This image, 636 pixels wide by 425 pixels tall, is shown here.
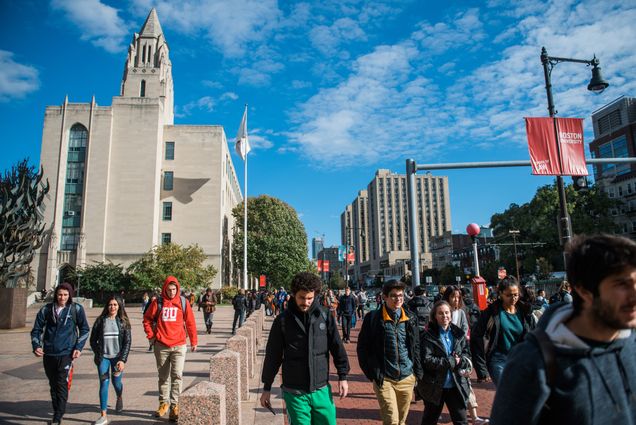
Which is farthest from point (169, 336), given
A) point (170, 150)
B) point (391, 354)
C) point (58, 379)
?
point (170, 150)

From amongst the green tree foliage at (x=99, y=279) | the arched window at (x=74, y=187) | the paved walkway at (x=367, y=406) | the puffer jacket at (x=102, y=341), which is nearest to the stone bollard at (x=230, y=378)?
the puffer jacket at (x=102, y=341)

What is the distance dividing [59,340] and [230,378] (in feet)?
8.44

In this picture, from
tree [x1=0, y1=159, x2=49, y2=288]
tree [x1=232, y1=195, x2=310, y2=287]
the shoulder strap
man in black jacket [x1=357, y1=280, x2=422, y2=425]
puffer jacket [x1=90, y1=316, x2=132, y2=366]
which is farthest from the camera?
tree [x1=232, y1=195, x2=310, y2=287]

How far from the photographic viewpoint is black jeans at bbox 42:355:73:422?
5930 mm

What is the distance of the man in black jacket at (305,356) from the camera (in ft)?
13.7

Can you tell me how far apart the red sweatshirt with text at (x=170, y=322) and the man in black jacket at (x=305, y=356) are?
9.30 feet

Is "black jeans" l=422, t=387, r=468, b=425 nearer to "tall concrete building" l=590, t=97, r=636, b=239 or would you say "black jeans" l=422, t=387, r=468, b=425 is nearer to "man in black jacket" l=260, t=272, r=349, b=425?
"man in black jacket" l=260, t=272, r=349, b=425

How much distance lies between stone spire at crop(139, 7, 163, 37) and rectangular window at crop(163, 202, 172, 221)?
24.7m

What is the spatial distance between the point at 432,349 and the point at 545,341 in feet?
11.6

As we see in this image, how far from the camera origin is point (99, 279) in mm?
43438

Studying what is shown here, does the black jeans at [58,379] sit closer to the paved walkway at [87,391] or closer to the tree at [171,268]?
the paved walkway at [87,391]

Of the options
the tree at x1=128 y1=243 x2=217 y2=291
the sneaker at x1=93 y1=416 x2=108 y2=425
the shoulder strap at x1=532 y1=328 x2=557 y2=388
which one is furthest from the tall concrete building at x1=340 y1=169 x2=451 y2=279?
the shoulder strap at x1=532 y1=328 x2=557 y2=388

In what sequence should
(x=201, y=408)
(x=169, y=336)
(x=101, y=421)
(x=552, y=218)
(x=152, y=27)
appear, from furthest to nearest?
(x=152, y=27)
(x=552, y=218)
(x=169, y=336)
(x=101, y=421)
(x=201, y=408)

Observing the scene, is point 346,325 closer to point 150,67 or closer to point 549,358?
point 549,358
